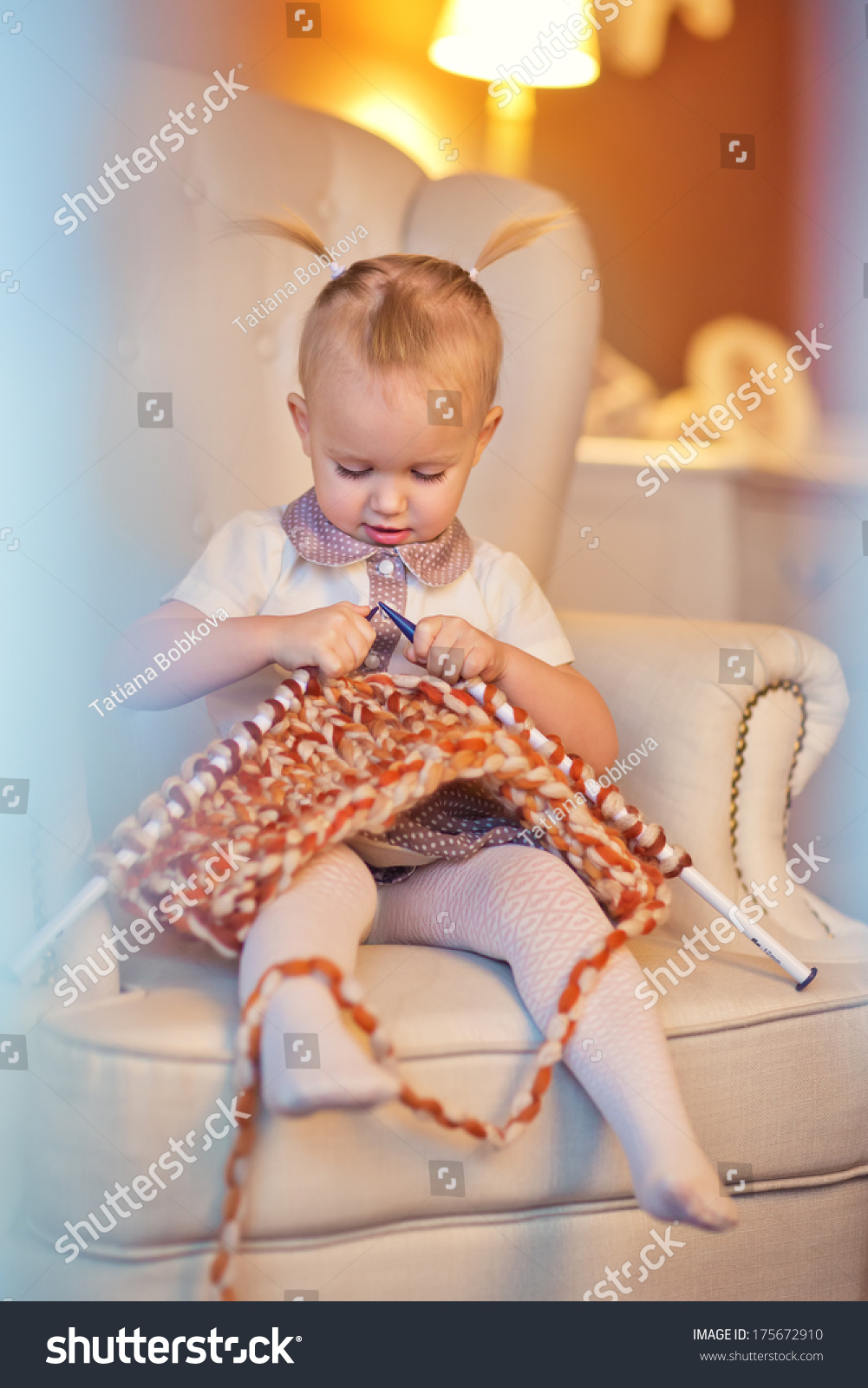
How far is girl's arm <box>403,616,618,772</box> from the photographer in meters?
0.83

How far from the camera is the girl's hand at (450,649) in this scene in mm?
793

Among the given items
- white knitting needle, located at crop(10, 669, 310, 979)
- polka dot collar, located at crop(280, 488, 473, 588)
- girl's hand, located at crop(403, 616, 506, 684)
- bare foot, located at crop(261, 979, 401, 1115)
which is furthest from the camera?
polka dot collar, located at crop(280, 488, 473, 588)

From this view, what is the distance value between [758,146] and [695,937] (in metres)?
1.04

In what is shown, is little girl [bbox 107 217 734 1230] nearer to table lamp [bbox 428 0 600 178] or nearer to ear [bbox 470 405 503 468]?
ear [bbox 470 405 503 468]

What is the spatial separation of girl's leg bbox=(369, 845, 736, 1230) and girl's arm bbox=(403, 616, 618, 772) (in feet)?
0.44

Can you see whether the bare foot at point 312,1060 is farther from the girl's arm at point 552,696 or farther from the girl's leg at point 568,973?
the girl's arm at point 552,696

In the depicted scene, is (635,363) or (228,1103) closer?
(228,1103)

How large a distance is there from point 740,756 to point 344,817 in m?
0.34

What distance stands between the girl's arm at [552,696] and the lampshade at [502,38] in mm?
775

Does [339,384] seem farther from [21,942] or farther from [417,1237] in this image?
[417,1237]

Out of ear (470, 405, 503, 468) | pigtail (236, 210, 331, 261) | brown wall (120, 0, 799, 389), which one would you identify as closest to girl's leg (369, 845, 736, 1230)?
ear (470, 405, 503, 468)

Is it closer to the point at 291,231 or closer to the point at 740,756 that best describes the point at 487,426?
the point at 291,231

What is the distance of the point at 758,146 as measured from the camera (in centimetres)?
139

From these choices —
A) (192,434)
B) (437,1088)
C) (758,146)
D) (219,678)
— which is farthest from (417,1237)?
(758,146)
